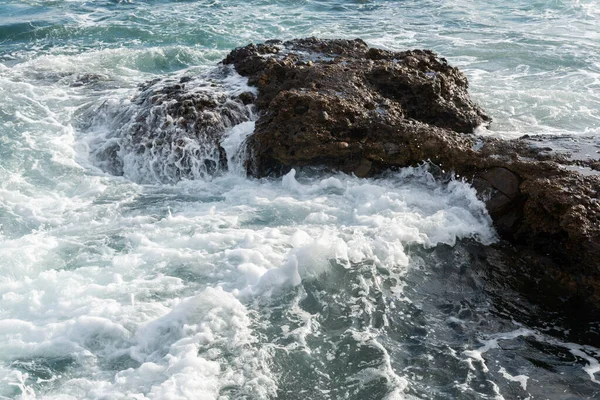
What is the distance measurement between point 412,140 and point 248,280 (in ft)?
8.96

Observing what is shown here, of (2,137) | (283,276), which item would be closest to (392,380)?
(283,276)

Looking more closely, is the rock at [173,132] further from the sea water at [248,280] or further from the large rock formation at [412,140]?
the large rock formation at [412,140]

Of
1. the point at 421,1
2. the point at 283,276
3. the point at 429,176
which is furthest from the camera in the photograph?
the point at 421,1

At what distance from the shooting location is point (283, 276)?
5395 millimetres

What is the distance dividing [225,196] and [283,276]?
190cm

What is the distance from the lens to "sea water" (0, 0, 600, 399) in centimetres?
441

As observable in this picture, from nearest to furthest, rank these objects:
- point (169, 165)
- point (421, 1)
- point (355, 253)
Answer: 1. point (355, 253)
2. point (169, 165)
3. point (421, 1)

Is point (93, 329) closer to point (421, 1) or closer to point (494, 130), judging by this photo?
point (494, 130)

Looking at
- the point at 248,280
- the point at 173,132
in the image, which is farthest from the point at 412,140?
the point at 173,132

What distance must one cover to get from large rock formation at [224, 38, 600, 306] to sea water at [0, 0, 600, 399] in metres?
0.26

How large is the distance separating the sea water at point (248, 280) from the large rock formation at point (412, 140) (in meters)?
0.26

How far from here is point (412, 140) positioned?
22.9ft

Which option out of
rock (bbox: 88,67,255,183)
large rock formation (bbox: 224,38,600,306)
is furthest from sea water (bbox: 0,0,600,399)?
large rock formation (bbox: 224,38,600,306)

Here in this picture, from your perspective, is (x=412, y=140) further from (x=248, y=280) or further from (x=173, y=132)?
(x=173, y=132)
